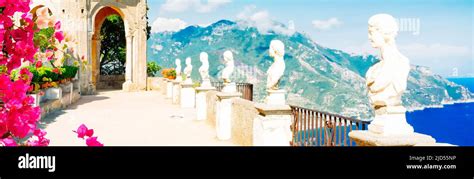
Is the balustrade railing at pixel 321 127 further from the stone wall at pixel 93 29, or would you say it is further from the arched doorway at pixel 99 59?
the arched doorway at pixel 99 59

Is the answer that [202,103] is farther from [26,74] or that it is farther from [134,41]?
[134,41]

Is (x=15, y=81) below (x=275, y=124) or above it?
above

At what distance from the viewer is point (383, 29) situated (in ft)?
11.6

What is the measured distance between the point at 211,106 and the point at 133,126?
7.19 feet

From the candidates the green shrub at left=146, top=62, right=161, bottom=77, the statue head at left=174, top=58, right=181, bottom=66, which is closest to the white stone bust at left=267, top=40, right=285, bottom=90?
the statue head at left=174, top=58, right=181, bottom=66

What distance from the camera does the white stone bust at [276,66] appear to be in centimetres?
614

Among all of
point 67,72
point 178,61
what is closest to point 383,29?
point 178,61

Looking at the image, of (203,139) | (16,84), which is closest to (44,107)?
(203,139)

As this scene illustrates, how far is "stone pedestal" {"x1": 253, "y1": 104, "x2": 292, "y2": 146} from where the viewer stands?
635cm

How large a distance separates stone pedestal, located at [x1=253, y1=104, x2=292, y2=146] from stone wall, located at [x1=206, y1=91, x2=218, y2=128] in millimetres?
4486
